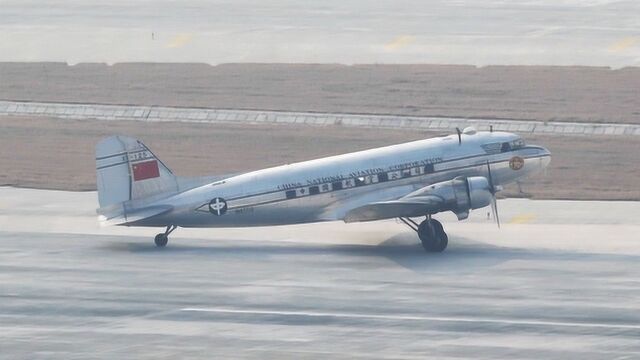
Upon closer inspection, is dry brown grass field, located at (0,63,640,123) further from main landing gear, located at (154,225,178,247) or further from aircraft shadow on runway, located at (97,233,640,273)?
main landing gear, located at (154,225,178,247)

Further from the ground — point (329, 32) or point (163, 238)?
point (329, 32)

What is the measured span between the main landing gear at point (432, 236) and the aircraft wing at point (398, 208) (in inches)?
14.0

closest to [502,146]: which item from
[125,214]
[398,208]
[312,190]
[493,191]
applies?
[493,191]

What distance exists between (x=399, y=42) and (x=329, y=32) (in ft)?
15.7

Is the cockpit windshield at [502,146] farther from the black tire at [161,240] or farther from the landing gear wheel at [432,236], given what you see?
the black tire at [161,240]

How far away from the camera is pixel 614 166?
54344 mm

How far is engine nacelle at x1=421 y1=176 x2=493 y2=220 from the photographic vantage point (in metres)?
41.9

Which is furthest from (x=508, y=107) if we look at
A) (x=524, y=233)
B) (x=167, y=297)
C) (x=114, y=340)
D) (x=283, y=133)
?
(x=114, y=340)

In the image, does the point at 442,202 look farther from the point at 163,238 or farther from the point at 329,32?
the point at 329,32

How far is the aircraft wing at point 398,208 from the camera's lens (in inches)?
1639

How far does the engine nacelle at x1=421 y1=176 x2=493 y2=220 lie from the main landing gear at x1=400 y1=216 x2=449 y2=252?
1.66 ft

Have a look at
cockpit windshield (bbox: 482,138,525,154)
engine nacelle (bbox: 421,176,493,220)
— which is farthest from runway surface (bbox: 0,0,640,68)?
engine nacelle (bbox: 421,176,493,220)

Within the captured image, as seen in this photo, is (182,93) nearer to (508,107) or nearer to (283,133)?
(283,133)

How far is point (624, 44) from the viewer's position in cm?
7519
